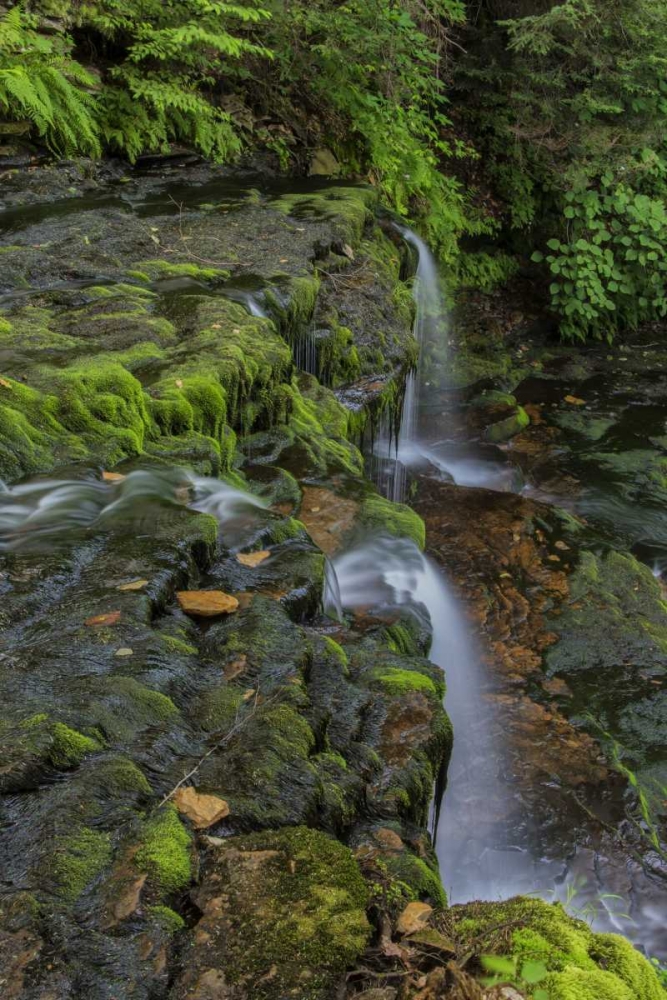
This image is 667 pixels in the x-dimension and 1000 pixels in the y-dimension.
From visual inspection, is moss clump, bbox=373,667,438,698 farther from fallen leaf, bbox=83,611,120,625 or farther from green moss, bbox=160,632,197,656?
fallen leaf, bbox=83,611,120,625

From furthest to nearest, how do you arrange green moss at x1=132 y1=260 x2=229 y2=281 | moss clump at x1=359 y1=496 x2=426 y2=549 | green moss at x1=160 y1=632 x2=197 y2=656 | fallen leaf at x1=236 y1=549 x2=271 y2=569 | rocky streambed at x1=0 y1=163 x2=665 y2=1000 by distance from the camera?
green moss at x1=132 y1=260 x2=229 y2=281 < moss clump at x1=359 y1=496 x2=426 y2=549 < fallen leaf at x1=236 y1=549 x2=271 y2=569 < green moss at x1=160 y1=632 x2=197 y2=656 < rocky streambed at x1=0 y1=163 x2=665 y2=1000

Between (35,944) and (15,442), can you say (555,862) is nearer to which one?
(35,944)

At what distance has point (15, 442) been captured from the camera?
12.4 feet

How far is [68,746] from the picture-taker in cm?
218

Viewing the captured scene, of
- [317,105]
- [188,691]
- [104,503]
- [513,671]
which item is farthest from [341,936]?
[317,105]

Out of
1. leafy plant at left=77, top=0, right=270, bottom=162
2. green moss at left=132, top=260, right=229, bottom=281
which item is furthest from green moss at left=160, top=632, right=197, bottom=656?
leafy plant at left=77, top=0, right=270, bottom=162

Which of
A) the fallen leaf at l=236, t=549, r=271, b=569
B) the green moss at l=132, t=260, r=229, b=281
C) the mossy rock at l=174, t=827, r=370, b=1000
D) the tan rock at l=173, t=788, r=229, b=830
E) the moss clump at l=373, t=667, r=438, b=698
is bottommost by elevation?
the moss clump at l=373, t=667, r=438, b=698

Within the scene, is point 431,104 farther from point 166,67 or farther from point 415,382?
point 415,382

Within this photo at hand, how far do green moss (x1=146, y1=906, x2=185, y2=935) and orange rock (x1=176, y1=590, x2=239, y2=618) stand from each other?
1.35m

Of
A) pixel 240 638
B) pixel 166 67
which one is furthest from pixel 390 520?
pixel 166 67

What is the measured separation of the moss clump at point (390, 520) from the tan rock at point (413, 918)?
288cm

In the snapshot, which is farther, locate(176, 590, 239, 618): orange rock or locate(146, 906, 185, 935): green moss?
locate(176, 590, 239, 618): orange rock

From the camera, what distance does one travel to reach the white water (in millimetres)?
3369

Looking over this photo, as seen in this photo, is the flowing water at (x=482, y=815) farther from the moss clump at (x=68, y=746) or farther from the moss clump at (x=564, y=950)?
the moss clump at (x=68, y=746)
